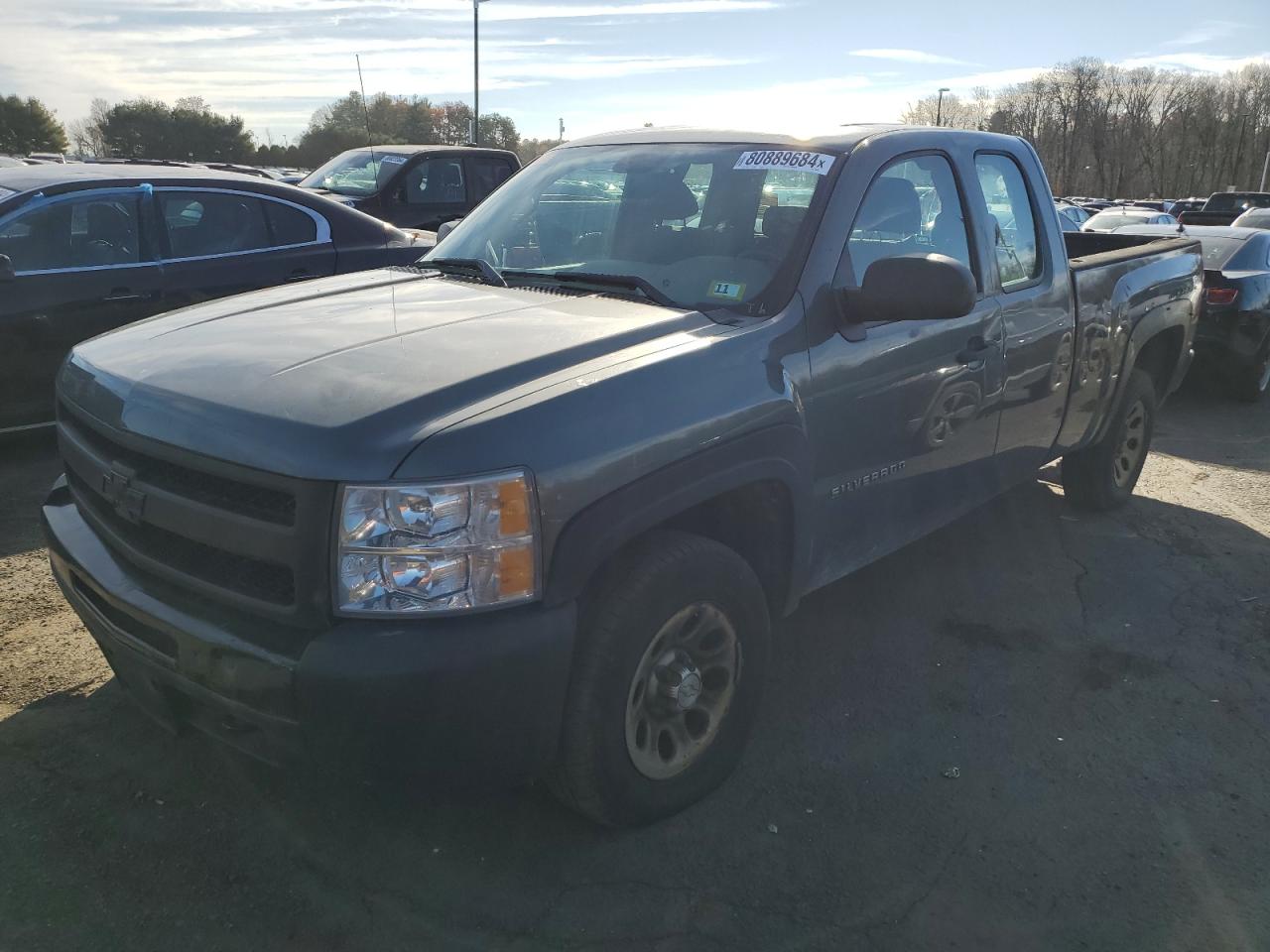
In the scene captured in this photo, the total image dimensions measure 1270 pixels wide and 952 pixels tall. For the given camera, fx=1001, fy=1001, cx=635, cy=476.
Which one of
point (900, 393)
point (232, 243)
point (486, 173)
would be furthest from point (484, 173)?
point (900, 393)

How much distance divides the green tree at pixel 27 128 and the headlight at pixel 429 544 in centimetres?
5091

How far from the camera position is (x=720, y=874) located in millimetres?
2682

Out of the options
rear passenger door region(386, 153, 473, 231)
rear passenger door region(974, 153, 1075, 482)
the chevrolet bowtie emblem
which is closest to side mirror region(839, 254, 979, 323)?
rear passenger door region(974, 153, 1075, 482)

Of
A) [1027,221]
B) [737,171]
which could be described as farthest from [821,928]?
[1027,221]

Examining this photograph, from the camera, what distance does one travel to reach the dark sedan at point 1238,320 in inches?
337

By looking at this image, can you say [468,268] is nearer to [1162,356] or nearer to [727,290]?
[727,290]

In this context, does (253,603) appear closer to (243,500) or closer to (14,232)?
(243,500)

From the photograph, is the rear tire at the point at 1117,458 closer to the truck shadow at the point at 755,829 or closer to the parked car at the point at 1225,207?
the truck shadow at the point at 755,829

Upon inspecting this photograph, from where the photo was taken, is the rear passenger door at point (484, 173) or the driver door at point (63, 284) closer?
the driver door at point (63, 284)

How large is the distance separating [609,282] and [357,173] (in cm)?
985

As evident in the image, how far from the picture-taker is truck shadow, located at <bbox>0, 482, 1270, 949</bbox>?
248cm

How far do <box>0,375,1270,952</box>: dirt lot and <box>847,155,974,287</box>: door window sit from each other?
158 centimetres

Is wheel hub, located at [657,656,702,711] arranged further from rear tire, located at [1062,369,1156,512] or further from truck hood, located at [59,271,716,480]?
rear tire, located at [1062,369,1156,512]

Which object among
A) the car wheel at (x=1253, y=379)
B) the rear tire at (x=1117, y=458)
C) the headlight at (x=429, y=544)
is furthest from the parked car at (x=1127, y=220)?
the headlight at (x=429, y=544)
